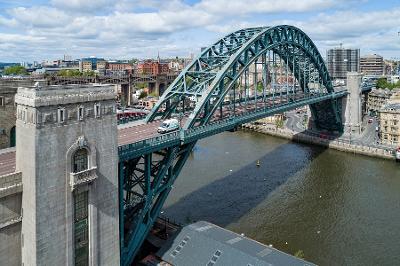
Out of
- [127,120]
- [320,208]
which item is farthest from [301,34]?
[127,120]

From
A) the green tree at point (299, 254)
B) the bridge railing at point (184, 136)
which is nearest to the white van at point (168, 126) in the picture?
the bridge railing at point (184, 136)

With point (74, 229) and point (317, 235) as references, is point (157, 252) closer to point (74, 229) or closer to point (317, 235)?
point (74, 229)

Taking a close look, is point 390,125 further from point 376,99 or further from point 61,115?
point 61,115

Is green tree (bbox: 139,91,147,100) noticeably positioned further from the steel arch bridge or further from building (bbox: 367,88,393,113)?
the steel arch bridge

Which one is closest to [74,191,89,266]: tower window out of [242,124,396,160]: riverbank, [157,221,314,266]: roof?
[157,221,314,266]: roof

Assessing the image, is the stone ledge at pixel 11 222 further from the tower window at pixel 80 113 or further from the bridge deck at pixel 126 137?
the tower window at pixel 80 113

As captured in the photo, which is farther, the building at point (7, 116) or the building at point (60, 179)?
the building at point (7, 116)
